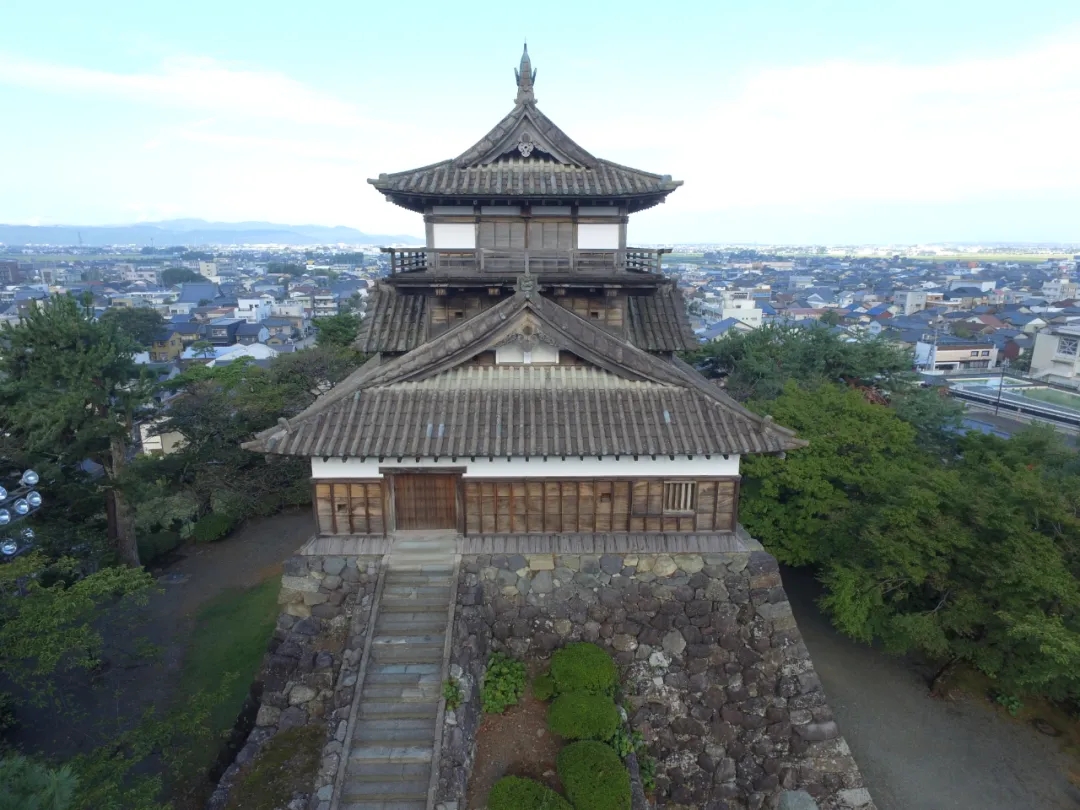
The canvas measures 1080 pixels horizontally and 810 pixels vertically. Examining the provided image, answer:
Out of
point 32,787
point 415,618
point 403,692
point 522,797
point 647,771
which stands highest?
point 32,787

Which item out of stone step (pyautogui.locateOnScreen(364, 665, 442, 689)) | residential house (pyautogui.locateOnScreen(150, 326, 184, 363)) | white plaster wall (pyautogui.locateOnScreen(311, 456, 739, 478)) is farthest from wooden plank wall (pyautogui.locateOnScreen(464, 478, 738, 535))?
residential house (pyautogui.locateOnScreen(150, 326, 184, 363))

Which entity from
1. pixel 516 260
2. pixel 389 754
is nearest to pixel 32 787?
pixel 389 754

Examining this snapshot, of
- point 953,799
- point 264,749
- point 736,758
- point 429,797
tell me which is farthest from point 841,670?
point 264,749

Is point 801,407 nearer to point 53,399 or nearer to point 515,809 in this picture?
point 515,809

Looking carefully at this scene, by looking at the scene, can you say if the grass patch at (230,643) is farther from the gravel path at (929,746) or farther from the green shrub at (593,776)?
the gravel path at (929,746)

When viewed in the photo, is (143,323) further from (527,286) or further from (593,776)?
(593,776)

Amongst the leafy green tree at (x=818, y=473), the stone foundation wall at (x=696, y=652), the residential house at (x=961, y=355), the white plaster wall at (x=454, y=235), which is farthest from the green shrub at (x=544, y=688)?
the residential house at (x=961, y=355)
